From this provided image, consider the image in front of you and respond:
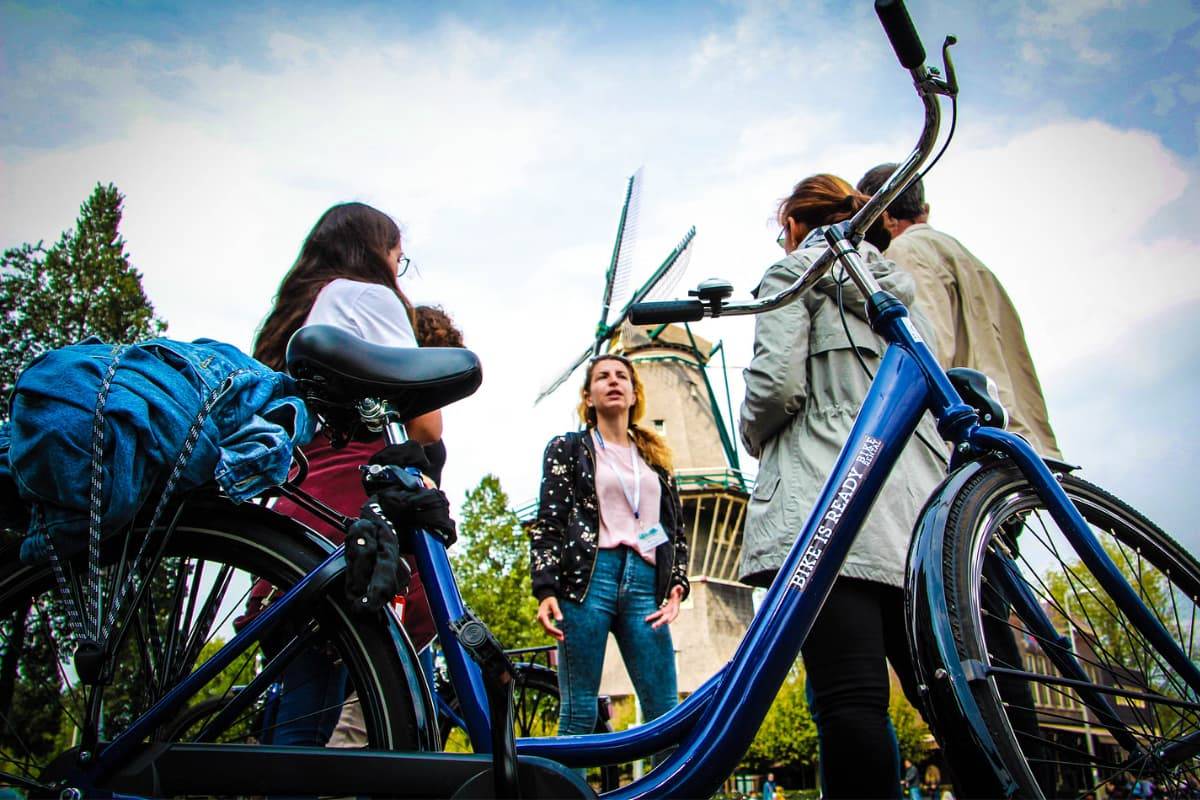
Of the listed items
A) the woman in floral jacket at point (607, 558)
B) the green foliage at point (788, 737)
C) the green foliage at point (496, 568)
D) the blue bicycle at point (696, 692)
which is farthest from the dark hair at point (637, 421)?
the green foliage at point (788, 737)

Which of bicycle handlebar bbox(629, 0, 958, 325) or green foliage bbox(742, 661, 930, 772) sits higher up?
bicycle handlebar bbox(629, 0, 958, 325)

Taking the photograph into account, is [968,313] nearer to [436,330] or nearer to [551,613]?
[551,613]

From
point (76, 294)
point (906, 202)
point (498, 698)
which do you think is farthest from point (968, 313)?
point (76, 294)

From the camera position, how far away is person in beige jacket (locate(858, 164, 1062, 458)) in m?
2.84

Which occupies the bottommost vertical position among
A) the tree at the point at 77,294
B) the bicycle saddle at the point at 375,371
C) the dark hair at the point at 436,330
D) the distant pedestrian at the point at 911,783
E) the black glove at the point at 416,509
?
the distant pedestrian at the point at 911,783

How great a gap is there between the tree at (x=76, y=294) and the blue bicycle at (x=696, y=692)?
21336 mm

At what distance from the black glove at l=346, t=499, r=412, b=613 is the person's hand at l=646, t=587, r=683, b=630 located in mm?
1837

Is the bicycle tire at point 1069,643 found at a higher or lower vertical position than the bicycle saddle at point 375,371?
lower

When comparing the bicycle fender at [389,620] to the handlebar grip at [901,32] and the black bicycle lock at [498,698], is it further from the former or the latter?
the handlebar grip at [901,32]

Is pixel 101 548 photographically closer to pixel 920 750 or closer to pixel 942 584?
pixel 942 584

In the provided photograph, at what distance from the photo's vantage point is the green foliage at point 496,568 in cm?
1975

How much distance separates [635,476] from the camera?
12.4 feet

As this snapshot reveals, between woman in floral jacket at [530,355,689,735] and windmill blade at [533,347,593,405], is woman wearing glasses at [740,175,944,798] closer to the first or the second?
woman in floral jacket at [530,355,689,735]

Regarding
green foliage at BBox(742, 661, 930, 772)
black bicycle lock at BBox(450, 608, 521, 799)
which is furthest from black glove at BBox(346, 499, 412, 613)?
green foliage at BBox(742, 661, 930, 772)
